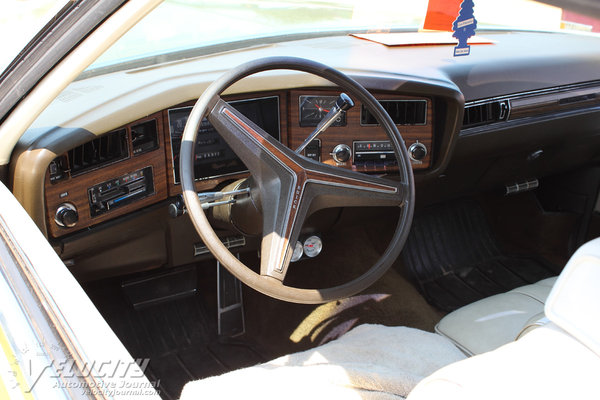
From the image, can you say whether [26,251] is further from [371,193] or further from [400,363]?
[400,363]

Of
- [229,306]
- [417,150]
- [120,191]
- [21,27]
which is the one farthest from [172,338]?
[21,27]

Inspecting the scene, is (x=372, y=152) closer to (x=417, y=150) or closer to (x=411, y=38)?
(x=417, y=150)

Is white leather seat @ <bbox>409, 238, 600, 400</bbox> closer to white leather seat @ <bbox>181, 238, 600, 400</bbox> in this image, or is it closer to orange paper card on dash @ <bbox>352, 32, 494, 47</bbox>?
white leather seat @ <bbox>181, 238, 600, 400</bbox>

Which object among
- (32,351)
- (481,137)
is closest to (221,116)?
(32,351)

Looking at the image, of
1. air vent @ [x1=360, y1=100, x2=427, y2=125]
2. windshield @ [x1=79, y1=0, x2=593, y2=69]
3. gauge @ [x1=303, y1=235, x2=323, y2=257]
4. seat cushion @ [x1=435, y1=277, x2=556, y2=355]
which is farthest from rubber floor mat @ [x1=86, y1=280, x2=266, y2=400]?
air vent @ [x1=360, y1=100, x2=427, y2=125]

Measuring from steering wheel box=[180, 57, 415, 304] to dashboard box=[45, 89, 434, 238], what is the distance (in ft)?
1.17

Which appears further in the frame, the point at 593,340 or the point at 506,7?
the point at 506,7

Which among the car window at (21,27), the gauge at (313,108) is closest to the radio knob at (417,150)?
the gauge at (313,108)

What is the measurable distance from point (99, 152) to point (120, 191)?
14cm

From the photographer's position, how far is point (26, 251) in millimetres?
992

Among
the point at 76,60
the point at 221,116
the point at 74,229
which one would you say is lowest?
the point at 74,229

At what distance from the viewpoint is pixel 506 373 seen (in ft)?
2.88

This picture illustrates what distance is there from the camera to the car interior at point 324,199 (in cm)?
133

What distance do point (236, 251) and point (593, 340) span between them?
1.35 meters
